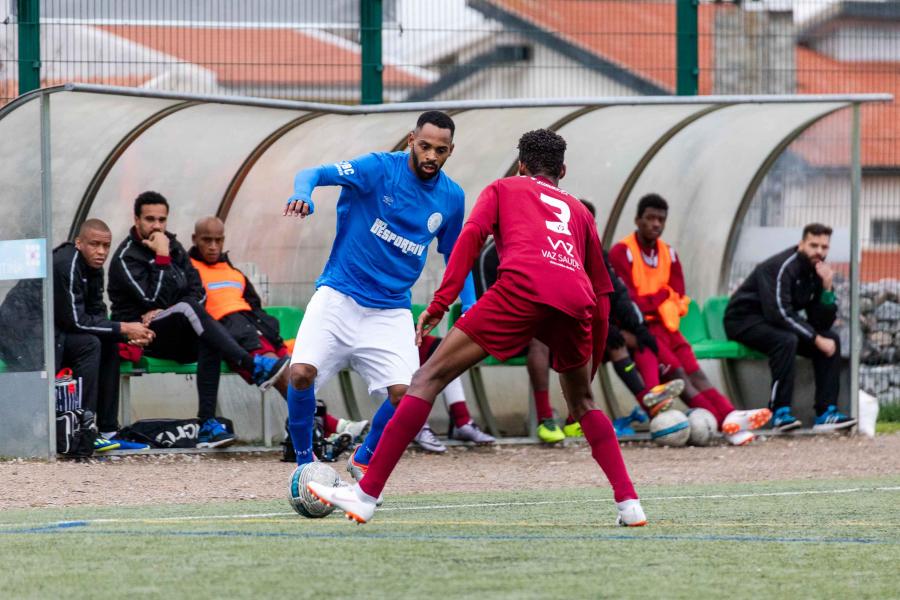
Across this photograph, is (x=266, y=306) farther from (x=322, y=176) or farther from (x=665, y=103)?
(x=322, y=176)

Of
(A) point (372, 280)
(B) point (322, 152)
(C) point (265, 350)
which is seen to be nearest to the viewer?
(A) point (372, 280)

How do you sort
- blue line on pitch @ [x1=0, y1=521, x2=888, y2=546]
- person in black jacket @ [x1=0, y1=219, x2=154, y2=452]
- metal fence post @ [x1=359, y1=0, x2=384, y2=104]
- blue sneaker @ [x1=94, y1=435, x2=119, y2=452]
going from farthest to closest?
1. metal fence post @ [x1=359, y1=0, x2=384, y2=104]
2. blue sneaker @ [x1=94, y1=435, x2=119, y2=452]
3. person in black jacket @ [x1=0, y1=219, x2=154, y2=452]
4. blue line on pitch @ [x1=0, y1=521, x2=888, y2=546]

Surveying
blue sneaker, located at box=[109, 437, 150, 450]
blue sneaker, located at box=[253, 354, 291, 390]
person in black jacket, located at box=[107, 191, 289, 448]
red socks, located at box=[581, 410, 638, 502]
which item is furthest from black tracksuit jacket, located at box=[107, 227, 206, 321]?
red socks, located at box=[581, 410, 638, 502]

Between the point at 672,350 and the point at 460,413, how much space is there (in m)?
1.76

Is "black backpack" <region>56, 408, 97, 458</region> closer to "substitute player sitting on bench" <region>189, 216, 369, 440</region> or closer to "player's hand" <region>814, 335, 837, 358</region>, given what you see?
"substitute player sitting on bench" <region>189, 216, 369, 440</region>

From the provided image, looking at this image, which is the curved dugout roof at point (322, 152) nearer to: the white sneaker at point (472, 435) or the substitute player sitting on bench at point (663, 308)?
the substitute player sitting on bench at point (663, 308)

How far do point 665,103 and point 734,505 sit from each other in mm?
4784

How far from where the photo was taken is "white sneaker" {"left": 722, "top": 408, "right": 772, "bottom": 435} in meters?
11.7

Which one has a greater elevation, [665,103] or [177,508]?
[665,103]

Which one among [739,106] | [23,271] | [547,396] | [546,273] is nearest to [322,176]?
[546,273]

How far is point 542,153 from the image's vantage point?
651 cm

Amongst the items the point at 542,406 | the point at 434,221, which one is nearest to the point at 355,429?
the point at 542,406

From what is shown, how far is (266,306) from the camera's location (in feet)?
40.5

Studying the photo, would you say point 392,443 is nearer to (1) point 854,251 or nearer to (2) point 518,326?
(2) point 518,326
